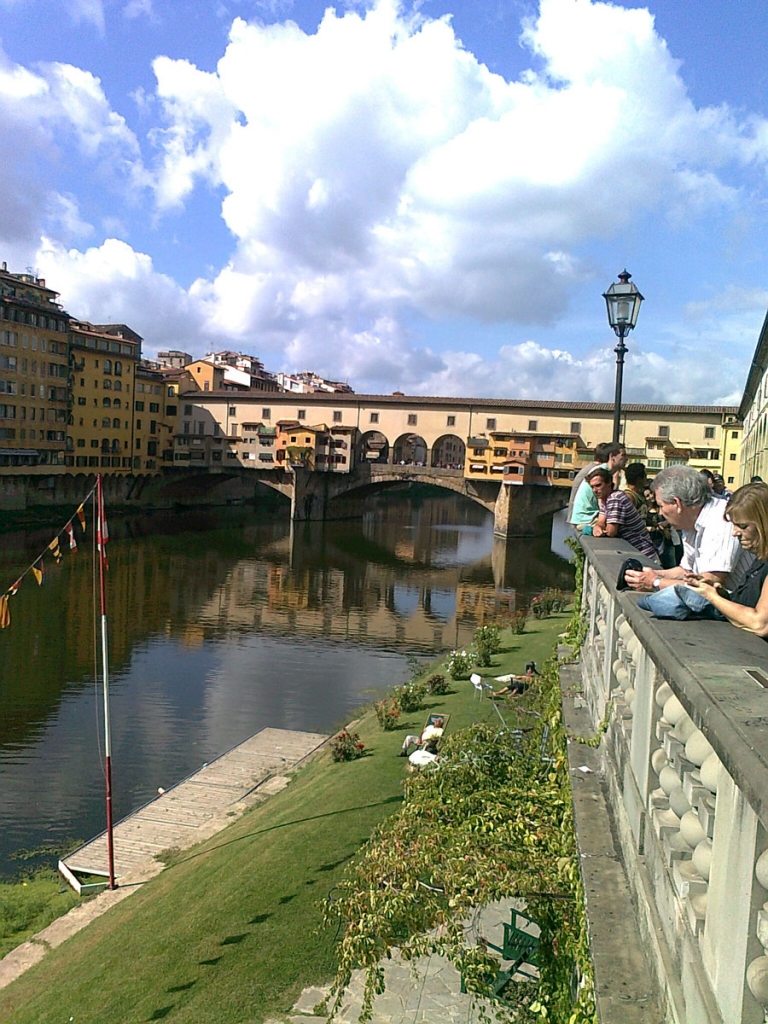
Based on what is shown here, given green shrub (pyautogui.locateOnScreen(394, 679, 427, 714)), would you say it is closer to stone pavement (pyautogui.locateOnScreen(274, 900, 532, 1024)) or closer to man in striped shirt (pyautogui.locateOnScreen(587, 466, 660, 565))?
stone pavement (pyautogui.locateOnScreen(274, 900, 532, 1024))

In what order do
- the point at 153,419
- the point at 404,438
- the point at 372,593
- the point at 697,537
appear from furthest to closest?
the point at 153,419
the point at 404,438
the point at 372,593
the point at 697,537

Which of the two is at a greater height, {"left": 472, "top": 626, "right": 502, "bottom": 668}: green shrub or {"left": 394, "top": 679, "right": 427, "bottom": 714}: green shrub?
{"left": 472, "top": 626, "right": 502, "bottom": 668}: green shrub

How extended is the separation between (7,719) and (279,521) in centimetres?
5107

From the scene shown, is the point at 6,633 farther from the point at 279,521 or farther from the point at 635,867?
the point at 279,521

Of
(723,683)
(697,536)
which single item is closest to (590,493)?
(697,536)

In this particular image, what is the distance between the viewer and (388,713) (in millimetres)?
19094

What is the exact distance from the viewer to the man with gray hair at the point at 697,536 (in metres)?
4.21

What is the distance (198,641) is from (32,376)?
121 ft

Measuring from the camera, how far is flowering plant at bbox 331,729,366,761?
1639 centimetres

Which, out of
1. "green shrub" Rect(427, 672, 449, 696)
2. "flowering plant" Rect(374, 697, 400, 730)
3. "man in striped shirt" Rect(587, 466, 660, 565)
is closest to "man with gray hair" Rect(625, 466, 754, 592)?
"man in striped shirt" Rect(587, 466, 660, 565)

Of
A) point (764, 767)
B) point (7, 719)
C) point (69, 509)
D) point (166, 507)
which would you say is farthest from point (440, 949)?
point (166, 507)

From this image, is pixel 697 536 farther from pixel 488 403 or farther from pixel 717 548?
pixel 488 403

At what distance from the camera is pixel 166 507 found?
242 ft

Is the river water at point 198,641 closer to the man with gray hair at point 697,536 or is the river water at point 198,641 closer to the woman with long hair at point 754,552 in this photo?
the man with gray hair at point 697,536
